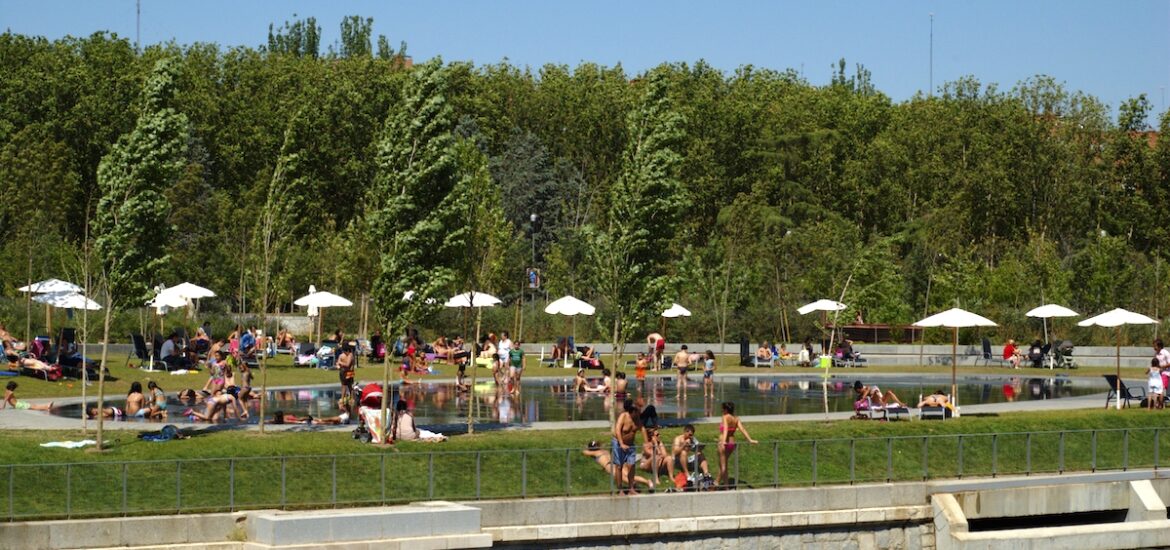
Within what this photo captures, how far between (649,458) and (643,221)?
749 cm

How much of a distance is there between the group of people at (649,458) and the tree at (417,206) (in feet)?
19.9

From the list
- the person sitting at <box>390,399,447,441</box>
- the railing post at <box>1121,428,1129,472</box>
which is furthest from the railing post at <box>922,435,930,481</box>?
the person sitting at <box>390,399,447,441</box>

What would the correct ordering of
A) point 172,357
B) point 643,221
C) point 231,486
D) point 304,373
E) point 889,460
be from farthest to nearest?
point 304,373
point 172,357
point 643,221
point 889,460
point 231,486

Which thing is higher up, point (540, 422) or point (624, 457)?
point (540, 422)

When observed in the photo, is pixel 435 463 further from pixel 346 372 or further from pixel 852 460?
pixel 346 372

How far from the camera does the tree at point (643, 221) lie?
32.5 m

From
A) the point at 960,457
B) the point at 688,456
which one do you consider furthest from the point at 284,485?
the point at 960,457

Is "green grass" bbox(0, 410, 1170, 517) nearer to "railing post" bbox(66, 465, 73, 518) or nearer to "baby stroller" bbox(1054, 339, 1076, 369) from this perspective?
"railing post" bbox(66, 465, 73, 518)

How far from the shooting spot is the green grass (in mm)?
22766

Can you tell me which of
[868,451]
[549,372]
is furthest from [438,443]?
[549,372]

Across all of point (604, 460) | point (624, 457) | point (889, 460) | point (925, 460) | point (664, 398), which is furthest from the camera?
point (664, 398)

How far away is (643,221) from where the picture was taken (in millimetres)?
32781

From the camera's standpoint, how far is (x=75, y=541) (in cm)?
2116

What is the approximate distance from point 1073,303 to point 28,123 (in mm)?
51463
